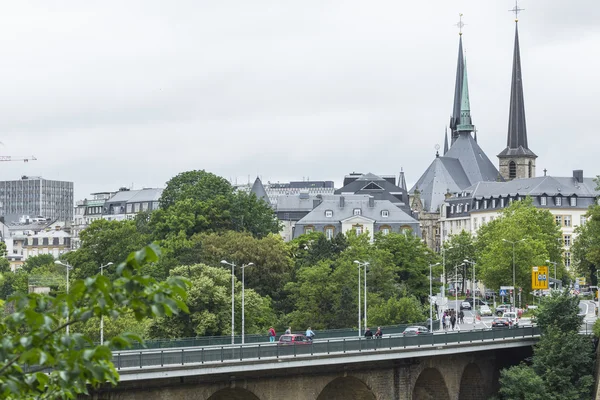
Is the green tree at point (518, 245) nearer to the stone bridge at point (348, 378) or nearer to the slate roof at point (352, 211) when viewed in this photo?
the slate roof at point (352, 211)

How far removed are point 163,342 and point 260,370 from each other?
196 inches

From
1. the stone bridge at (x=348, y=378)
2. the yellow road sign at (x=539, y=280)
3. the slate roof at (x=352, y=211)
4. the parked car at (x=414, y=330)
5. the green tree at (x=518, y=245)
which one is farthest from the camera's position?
the slate roof at (x=352, y=211)

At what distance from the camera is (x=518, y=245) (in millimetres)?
138750

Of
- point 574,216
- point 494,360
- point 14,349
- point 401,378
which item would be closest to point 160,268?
point 494,360

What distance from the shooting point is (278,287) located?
380 ft

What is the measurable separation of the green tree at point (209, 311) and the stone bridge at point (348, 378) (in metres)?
19.1

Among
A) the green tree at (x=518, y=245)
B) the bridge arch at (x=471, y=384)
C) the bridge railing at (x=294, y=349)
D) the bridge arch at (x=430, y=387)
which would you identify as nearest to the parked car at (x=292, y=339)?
the bridge railing at (x=294, y=349)

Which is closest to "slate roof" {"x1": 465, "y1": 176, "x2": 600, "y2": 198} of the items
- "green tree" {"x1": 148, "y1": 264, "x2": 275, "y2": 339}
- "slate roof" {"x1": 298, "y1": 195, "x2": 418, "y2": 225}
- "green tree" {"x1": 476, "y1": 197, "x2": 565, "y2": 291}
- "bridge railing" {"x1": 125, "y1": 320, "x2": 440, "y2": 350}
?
"green tree" {"x1": 476, "y1": 197, "x2": 565, "y2": 291}

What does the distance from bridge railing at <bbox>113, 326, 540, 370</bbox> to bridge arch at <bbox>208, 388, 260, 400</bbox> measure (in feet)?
5.75

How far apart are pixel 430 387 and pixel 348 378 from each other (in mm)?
10115

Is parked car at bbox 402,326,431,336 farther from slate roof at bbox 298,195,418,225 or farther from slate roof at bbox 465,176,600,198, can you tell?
slate roof at bbox 465,176,600,198

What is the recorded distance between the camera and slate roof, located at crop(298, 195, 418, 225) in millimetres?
177750

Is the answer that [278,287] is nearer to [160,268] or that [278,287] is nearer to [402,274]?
[160,268]

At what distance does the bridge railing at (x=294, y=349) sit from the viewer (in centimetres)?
5159
